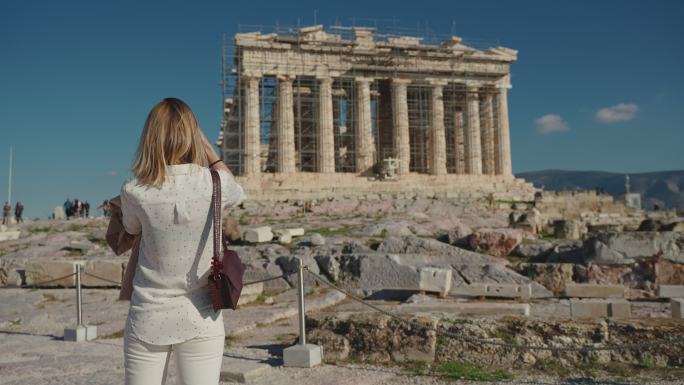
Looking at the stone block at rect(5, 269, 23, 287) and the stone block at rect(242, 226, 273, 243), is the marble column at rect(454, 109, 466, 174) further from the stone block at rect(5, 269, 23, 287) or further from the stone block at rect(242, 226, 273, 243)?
the stone block at rect(5, 269, 23, 287)

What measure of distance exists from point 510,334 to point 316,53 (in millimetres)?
37400

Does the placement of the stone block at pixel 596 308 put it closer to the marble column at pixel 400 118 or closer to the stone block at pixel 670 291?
the stone block at pixel 670 291

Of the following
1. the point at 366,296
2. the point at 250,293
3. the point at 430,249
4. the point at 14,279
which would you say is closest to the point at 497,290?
the point at 366,296

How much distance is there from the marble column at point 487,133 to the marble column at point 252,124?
18.3 m

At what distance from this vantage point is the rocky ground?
5281 mm

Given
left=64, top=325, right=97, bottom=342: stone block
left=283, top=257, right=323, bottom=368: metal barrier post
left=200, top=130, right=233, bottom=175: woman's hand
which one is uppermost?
left=200, top=130, right=233, bottom=175: woman's hand

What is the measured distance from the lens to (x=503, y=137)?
45.4m

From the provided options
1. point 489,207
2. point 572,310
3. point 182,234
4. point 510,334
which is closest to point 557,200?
point 489,207

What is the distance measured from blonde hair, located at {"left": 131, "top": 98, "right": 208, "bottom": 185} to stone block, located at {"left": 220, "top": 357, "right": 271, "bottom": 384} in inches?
123

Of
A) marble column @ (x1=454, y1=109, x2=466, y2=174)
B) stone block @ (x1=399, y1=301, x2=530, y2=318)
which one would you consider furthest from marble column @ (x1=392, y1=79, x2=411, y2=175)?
stone block @ (x1=399, y1=301, x2=530, y2=318)

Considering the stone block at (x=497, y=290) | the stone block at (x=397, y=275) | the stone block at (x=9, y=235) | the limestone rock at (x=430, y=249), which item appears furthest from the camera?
the stone block at (x=9, y=235)

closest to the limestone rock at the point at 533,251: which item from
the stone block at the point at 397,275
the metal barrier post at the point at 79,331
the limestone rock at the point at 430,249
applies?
the limestone rock at the point at 430,249

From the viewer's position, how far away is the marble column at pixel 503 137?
147ft

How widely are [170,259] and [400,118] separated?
1620 inches
